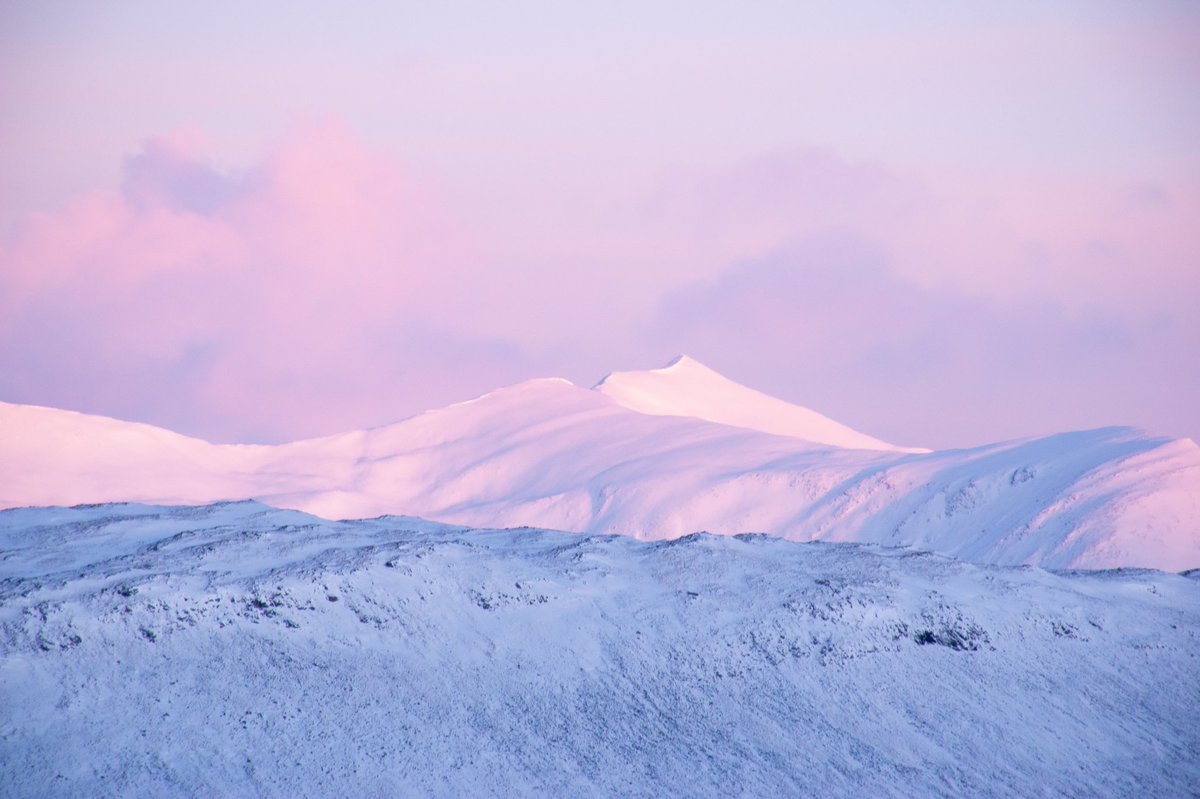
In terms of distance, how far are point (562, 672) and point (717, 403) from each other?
14063cm

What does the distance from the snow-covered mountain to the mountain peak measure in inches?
31.2

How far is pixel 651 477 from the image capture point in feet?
347

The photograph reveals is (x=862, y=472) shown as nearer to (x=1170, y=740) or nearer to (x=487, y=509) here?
(x=487, y=509)

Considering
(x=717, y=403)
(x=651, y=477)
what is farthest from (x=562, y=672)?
(x=717, y=403)

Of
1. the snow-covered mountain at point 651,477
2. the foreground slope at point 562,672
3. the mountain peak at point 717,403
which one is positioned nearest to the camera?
the foreground slope at point 562,672

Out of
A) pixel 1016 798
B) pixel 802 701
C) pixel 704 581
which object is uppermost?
pixel 704 581

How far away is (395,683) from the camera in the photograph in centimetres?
3109

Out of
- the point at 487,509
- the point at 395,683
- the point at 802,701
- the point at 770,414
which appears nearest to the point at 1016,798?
the point at 802,701

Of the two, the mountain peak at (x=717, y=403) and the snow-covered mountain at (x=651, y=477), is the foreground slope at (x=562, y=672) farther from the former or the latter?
the mountain peak at (x=717, y=403)

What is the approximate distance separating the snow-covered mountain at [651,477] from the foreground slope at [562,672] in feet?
133

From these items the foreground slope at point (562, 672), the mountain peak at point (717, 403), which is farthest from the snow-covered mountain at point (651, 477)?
the foreground slope at point (562, 672)

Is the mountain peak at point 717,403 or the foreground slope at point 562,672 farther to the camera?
the mountain peak at point 717,403

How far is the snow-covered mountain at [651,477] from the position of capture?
79750 millimetres

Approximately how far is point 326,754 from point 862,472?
75.5 meters
